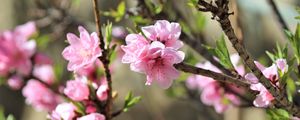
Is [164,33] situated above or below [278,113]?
above

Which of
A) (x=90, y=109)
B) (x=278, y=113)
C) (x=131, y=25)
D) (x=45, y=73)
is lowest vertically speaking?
(x=278, y=113)

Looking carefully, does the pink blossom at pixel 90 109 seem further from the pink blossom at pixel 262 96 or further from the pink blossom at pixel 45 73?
the pink blossom at pixel 45 73

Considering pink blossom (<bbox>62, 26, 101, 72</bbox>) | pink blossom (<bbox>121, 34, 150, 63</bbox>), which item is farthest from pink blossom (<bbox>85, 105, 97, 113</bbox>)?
pink blossom (<bbox>121, 34, 150, 63</bbox>)

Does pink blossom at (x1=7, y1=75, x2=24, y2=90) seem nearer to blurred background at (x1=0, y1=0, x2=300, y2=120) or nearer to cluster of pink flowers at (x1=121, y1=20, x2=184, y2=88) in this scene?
blurred background at (x1=0, y1=0, x2=300, y2=120)

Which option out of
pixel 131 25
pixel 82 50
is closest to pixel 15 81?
pixel 82 50

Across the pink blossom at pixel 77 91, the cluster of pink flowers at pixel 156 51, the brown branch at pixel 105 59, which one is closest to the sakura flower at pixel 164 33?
the cluster of pink flowers at pixel 156 51

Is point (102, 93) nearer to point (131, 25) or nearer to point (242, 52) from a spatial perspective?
point (242, 52)
